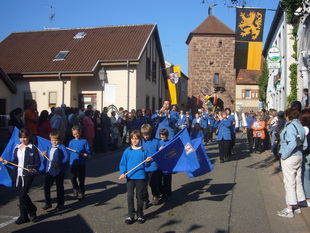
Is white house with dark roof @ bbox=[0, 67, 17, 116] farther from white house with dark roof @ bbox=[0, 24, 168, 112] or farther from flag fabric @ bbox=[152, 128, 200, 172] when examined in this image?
flag fabric @ bbox=[152, 128, 200, 172]

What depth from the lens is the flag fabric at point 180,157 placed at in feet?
21.5

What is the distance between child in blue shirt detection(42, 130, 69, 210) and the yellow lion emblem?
365 inches

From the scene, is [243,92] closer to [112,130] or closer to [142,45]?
[142,45]

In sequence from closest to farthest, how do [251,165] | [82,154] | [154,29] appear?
[82,154]
[251,165]
[154,29]

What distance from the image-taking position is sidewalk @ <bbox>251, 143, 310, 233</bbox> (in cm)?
582

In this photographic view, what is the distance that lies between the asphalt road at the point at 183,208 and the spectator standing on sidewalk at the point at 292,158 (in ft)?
1.03

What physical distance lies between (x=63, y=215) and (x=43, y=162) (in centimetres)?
105

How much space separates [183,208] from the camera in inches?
269

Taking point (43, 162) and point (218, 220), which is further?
point (43, 162)

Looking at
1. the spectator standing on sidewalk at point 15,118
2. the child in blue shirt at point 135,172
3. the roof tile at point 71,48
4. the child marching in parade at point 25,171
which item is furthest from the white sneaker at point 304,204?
the roof tile at point 71,48

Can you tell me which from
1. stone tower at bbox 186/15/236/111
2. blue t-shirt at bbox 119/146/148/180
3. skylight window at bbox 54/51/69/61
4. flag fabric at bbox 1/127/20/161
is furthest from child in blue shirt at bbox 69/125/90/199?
stone tower at bbox 186/15/236/111

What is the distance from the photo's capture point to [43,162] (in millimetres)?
6754

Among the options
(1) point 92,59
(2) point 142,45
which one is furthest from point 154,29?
(1) point 92,59

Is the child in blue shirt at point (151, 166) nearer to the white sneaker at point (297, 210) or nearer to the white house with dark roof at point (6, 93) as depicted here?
the white sneaker at point (297, 210)
